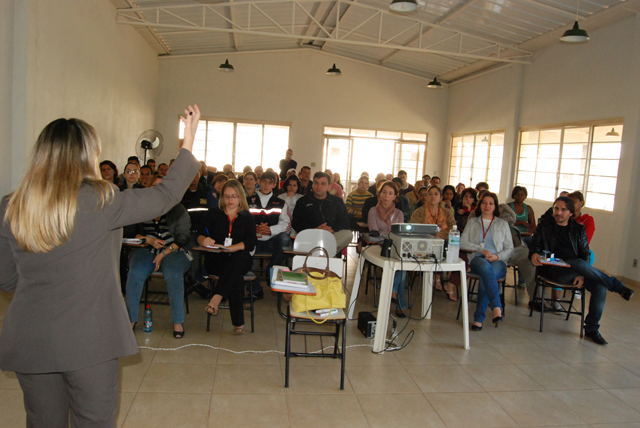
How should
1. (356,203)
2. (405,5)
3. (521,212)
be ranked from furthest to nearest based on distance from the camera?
(356,203), (521,212), (405,5)

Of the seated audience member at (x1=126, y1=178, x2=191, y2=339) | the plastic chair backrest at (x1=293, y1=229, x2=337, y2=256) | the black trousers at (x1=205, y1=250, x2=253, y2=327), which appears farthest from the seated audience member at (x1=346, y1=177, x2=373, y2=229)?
the seated audience member at (x1=126, y1=178, x2=191, y2=339)

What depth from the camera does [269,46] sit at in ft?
40.2

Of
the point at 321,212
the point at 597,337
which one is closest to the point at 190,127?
the point at 321,212

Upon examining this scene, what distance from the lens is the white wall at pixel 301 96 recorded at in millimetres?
12297

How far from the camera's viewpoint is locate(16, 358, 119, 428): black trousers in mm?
1460

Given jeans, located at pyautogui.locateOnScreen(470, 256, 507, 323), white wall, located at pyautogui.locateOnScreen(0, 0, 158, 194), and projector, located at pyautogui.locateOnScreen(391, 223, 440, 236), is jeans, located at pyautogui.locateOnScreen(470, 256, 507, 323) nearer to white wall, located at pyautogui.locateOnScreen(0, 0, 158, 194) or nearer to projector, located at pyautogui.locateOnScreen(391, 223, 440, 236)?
projector, located at pyautogui.locateOnScreen(391, 223, 440, 236)

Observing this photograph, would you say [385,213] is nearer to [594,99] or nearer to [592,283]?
[592,283]

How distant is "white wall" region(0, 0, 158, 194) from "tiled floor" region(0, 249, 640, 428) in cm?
233

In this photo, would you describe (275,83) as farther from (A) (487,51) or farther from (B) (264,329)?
(B) (264,329)

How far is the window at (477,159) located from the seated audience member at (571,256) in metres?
6.17

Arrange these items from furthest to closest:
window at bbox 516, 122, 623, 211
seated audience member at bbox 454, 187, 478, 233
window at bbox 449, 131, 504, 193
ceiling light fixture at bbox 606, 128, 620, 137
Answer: window at bbox 449, 131, 504, 193, window at bbox 516, 122, 623, 211, ceiling light fixture at bbox 606, 128, 620, 137, seated audience member at bbox 454, 187, 478, 233

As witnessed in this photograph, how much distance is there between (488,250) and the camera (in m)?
4.81

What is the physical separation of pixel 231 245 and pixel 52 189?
2.74 m

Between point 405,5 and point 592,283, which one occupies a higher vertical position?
point 405,5
